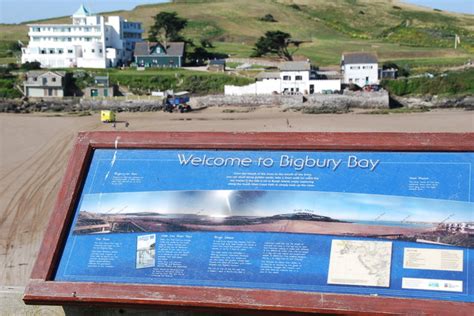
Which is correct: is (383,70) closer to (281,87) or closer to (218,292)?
(281,87)

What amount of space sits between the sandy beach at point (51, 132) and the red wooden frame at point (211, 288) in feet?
10.4

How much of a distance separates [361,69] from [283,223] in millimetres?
42537

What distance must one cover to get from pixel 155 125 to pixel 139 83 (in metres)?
18.8

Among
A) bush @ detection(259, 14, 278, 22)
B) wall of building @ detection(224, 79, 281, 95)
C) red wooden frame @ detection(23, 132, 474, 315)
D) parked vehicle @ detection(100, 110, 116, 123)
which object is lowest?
parked vehicle @ detection(100, 110, 116, 123)

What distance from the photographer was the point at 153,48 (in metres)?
56.3

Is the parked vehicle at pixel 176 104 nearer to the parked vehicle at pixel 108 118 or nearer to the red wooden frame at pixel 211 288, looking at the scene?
the parked vehicle at pixel 108 118

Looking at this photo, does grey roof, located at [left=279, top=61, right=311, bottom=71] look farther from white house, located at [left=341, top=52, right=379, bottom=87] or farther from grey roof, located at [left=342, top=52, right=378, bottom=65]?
grey roof, located at [left=342, top=52, right=378, bottom=65]

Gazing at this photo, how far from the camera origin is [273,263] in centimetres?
592

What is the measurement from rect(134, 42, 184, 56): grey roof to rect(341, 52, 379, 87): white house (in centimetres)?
1505

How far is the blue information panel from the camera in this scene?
18.8 ft

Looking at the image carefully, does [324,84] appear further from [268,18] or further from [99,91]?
[268,18]

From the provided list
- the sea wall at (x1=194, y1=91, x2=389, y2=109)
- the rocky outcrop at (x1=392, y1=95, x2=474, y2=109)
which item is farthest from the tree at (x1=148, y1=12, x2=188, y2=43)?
the rocky outcrop at (x1=392, y1=95, x2=474, y2=109)

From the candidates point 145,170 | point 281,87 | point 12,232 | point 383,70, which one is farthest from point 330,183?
point 383,70

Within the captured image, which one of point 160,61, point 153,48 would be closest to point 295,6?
point 153,48
